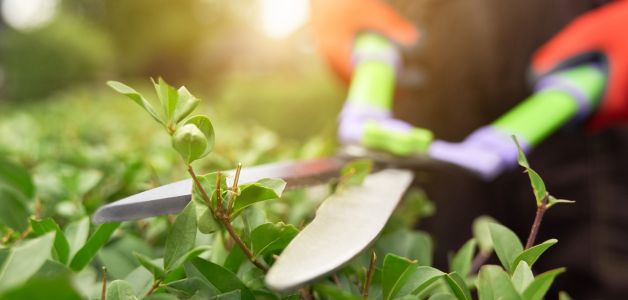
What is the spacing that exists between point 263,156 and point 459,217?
1027mm

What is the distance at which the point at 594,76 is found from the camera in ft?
4.62

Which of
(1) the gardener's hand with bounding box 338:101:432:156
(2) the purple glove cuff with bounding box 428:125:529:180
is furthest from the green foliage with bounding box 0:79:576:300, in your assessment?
(2) the purple glove cuff with bounding box 428:125:529:180

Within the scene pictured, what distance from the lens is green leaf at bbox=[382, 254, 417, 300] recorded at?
514 mm

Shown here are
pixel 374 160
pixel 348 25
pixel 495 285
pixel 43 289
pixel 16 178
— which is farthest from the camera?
pixel 348 25

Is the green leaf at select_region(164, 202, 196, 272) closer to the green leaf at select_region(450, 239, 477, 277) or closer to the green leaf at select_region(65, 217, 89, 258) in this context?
the green leaf at select_region(65, 217, 89, 258)

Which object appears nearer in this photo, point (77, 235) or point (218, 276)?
point (218, 276)

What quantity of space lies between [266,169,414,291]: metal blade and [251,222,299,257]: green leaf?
0.02 metres

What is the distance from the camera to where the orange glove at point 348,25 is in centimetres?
165

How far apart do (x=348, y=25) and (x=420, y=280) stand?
4.04 feet

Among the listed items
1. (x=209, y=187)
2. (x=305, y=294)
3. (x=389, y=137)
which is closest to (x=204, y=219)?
(x=209, y=187)

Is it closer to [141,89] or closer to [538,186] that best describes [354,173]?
[538,186]

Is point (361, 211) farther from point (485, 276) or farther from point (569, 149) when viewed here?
point (569, 149)

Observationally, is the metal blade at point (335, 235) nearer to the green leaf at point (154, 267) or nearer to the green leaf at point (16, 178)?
the green leaf at point (154, 267)

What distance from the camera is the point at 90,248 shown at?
61 centimetres
